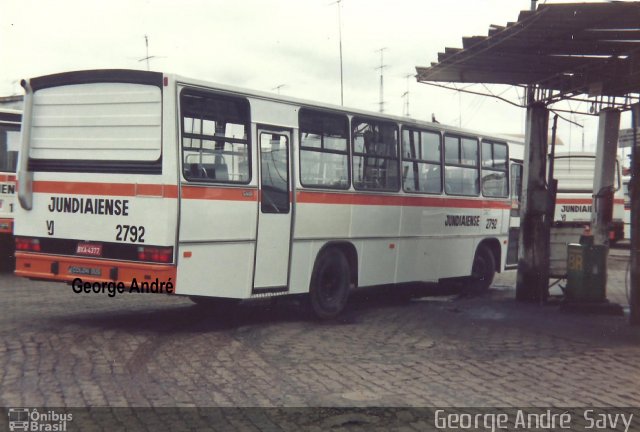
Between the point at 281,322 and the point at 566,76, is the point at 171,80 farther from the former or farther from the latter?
the point at 566,76

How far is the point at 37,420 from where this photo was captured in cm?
572

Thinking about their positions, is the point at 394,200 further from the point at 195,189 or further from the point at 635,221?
the point at 195,189

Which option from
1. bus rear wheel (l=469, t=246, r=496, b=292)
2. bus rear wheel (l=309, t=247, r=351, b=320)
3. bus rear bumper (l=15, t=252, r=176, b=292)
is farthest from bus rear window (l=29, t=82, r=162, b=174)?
bus rear wheel (l=469, t=246, r=496, b=292)

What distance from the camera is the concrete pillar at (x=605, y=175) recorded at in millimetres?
14031

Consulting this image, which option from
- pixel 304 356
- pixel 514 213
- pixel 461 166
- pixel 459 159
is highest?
pixel 459 159

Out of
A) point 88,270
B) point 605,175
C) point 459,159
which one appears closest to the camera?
point 88,270

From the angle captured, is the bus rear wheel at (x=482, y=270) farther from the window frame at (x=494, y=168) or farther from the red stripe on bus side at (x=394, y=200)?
the window frame at (x=494, y=168)

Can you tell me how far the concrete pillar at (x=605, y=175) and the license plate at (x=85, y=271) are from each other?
8577 millimetres

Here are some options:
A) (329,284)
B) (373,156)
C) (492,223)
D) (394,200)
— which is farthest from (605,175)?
(329,284)

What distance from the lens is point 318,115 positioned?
1116cm

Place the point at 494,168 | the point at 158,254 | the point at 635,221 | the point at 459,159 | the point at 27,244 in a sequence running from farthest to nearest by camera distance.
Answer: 1. the point at 494,168
2. the point at 459,159
3. the point at 635,221
4. the point at 27,244
5. the point at 158,254

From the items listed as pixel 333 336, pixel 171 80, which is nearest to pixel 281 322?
pixel 333 336

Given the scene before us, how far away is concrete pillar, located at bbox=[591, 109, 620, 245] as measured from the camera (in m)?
14.0

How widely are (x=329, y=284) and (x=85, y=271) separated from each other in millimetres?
3577
